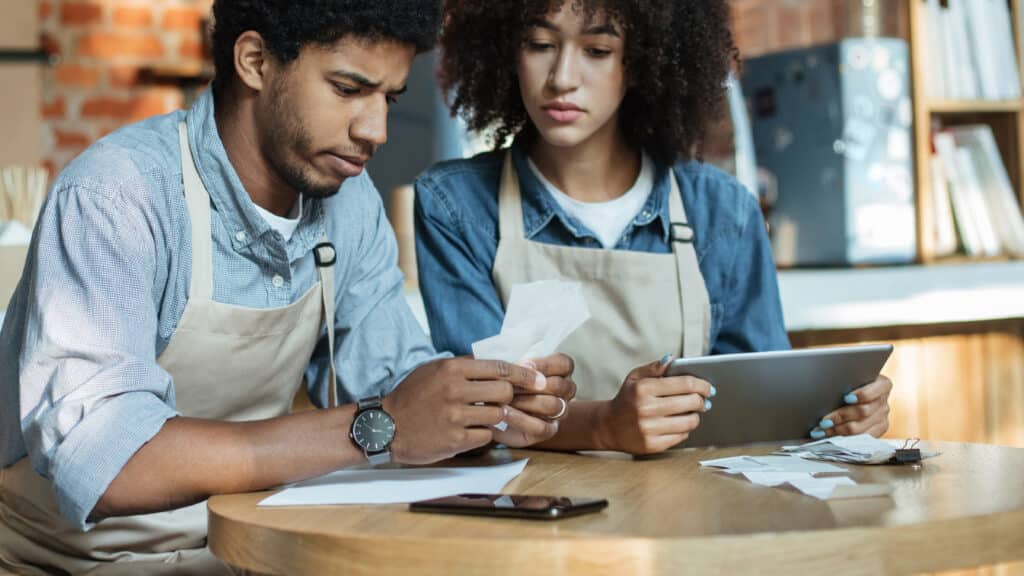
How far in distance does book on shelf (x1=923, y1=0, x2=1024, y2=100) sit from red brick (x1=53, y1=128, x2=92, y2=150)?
304cm

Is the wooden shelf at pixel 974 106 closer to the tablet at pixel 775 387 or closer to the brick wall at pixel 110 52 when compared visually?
the brick wall at pixel 110 52

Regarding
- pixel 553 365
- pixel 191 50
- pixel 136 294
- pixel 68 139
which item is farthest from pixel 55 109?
pixel 553 365

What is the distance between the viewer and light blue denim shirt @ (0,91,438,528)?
51.1 inches

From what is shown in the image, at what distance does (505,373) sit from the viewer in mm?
1390

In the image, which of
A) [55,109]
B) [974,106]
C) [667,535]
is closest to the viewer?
[667,535]

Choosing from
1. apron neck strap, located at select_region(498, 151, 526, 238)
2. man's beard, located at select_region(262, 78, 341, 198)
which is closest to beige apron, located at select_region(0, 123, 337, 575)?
man's beard, located at select_region(262, 78, 341, 198)

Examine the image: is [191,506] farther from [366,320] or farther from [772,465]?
[772,465]

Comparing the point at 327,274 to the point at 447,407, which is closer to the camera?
the point at 447,407

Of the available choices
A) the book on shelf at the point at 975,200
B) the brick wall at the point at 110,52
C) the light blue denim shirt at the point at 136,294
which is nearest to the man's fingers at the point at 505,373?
the light blue denim shirt at the point at 136,294

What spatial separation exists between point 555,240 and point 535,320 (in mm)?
591

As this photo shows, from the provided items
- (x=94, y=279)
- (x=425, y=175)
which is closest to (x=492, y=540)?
(x=94, y=279)

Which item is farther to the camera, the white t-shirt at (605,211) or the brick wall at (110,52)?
the brick wall at (110,52)

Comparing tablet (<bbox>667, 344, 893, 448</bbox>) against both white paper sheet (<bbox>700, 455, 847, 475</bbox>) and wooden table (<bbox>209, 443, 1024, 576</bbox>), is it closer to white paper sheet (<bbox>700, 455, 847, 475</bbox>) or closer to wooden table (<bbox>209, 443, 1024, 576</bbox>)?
white paper sheet (<bbox>700, 455, 847, 475</bbox>)

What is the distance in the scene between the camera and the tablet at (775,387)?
152cm
